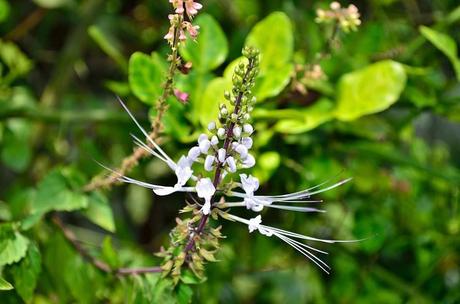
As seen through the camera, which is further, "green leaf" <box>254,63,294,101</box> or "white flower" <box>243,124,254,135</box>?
"green leaf" <box>254,63,294,101</box>

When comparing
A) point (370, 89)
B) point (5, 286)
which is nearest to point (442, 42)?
point (370, 89)

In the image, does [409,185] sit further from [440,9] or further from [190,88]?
[190,88]

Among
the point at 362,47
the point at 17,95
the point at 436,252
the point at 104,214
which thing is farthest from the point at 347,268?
the point at 17,95

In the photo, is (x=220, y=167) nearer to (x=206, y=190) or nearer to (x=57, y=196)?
(x=206, y=190)

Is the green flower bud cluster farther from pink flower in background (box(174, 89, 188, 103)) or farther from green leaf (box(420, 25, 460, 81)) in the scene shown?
green leaf (box(420, 25, 460, 81))

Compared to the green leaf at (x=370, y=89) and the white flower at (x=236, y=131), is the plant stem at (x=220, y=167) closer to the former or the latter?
the white flower at (x=236, y=131)

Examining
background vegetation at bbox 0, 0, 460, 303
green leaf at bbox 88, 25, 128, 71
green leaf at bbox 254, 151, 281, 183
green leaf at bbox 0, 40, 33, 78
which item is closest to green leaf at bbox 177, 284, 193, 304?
background vegetation at bbox 0, 0, 460, 303
